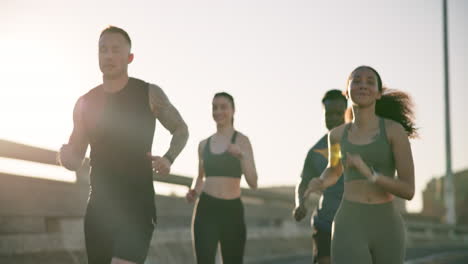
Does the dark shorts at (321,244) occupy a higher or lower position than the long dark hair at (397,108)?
lower

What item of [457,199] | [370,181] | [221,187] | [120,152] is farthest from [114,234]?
[457,199]

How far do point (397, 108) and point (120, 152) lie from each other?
249 centimetres

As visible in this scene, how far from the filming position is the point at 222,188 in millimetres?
8156

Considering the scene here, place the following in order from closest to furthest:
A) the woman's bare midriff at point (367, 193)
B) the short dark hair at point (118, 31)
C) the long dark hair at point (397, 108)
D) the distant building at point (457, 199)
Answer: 1. the short dark hair at point (118, 31)
2. the woman's bare midriff at point (367, 193)
3. the long dark hair at point (397, 108)
4. the distant building at point (457, 199)

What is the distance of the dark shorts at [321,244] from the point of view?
302 inches

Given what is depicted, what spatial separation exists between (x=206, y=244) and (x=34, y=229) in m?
1.75

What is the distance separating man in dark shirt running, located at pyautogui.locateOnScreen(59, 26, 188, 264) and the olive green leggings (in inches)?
54.7

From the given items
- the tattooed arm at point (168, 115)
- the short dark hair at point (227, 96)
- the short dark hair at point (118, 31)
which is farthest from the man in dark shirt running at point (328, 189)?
the short dark hair at point (118, 31)

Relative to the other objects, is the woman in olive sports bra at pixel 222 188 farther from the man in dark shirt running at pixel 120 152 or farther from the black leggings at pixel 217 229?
the man in dark shirt running at pixel 120 152

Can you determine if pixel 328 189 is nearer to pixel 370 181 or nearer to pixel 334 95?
pixel 334 95

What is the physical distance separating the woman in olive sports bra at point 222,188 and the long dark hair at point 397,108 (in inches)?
77.0

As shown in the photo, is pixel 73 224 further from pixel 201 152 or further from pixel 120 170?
pixel 120 170

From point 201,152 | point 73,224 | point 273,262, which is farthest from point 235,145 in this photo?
point 273,262

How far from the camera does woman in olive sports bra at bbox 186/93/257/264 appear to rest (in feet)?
26.0
